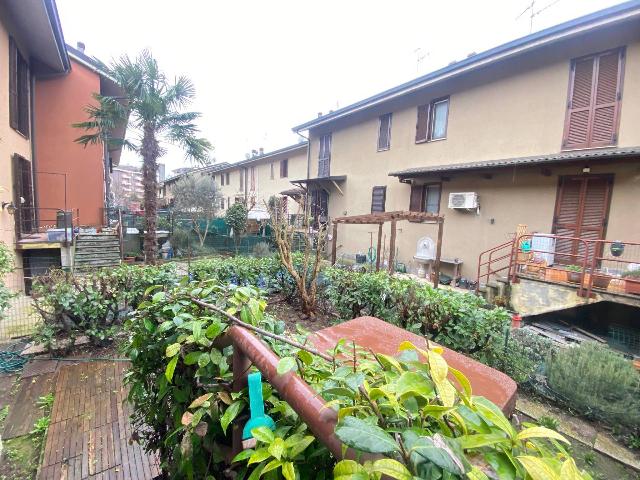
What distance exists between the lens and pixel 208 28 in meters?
9.46

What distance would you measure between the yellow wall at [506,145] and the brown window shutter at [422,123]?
205 millimetres

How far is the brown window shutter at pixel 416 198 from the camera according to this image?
10.9 metres

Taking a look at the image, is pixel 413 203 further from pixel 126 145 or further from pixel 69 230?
pixel 69 230

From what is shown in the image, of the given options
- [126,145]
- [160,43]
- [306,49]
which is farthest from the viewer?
[306,49]

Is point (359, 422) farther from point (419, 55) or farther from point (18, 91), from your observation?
point (419, 55)

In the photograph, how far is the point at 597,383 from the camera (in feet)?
10.7

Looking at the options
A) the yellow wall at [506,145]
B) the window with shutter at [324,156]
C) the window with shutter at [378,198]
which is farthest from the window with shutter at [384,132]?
the window with shutter at [324,156]

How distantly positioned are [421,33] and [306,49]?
18.8 ft

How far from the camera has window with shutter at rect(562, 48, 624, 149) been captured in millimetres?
6984

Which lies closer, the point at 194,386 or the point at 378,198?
the point at 194,386

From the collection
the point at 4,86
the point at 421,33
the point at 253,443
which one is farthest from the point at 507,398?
the point at 421,33

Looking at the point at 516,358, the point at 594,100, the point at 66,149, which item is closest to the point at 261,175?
the point at 66,149

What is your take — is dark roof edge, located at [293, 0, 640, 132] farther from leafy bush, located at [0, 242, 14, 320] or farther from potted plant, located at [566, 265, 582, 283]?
leafy bush, located at [0, 242, 14, 320]

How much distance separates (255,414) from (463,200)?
32.2 ft
